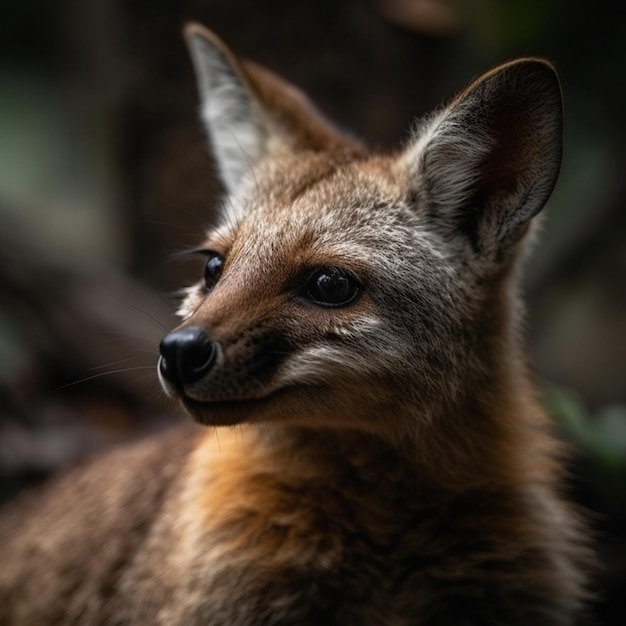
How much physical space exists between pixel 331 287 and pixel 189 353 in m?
0.69

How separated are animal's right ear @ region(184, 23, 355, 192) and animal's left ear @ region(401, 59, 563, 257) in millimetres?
913

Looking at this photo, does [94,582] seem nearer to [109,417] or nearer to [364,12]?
[109,417]

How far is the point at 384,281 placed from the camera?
3775mm

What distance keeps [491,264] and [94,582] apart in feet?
8.20

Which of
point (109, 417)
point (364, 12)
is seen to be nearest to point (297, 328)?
point (109, 417)

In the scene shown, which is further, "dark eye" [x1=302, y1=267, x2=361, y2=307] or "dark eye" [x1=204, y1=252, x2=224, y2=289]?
"dark eye" [x1=204, y1=252, x2=224, y2=289]

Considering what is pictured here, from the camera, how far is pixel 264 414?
3543mm

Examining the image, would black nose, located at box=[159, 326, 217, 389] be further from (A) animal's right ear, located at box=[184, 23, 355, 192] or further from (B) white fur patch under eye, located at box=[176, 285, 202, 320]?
(A) animal's right ear, located at box=[184, 23, 355, 192]

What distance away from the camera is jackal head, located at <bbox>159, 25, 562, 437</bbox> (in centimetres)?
348

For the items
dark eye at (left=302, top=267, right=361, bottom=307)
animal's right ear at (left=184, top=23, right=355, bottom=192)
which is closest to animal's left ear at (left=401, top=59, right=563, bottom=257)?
dark eye at (left=302, top=267, right=361, bottom=307)

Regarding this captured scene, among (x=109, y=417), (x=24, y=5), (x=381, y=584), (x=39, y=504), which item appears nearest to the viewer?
(x=381, y=584)

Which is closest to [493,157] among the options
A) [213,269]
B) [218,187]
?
[213,269]

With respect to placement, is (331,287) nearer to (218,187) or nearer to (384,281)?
(384,281)

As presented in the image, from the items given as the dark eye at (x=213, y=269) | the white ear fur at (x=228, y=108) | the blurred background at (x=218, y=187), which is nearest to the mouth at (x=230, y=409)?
the dark eye at (x=213, y=269)
